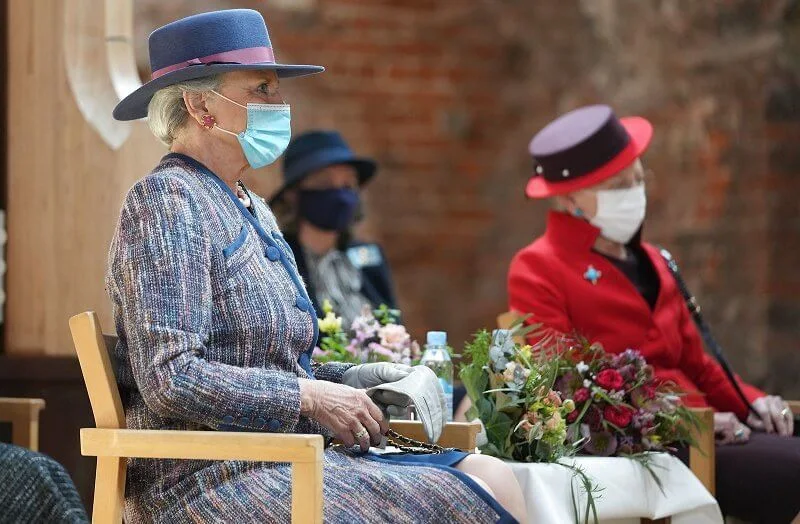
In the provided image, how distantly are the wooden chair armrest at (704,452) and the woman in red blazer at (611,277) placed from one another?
23cm

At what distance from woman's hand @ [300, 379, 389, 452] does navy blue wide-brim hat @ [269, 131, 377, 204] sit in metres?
3.51

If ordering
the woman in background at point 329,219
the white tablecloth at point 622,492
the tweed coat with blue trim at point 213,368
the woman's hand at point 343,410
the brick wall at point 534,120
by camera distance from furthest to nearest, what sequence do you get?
the brick wall at point 534,120, the woman in background at point 329,219, the white tablecloth at point 622,492, the woman's hand at point 343,410, the tweed coat with blue trim at point 213,368

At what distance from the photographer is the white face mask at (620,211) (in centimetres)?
516

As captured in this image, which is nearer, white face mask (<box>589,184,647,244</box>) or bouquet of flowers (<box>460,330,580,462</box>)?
bouquet of flowers (<box>460,330,580,462</box>)

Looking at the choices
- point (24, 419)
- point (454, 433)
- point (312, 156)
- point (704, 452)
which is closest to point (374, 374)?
point (454, 433)

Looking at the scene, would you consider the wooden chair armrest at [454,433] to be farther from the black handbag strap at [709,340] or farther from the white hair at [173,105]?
the black handbag strap at [709,340]

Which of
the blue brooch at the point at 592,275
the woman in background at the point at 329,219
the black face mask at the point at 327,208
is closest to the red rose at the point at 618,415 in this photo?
the blue brooch at the point at 592,275

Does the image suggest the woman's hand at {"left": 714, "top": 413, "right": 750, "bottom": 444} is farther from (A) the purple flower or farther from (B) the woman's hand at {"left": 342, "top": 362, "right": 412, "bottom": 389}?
(B) the woman's hand at {"left": 342, "top": 362, "right": 412, "bottom": 389}

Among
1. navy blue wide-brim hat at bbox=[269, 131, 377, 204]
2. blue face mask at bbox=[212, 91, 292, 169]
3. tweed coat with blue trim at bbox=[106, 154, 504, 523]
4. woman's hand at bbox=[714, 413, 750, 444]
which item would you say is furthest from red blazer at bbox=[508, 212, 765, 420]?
tweed coat with blue trim at bbox=[106, 154, 504, 523]

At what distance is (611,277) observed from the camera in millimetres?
5168

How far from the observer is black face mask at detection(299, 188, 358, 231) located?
6.59 meters

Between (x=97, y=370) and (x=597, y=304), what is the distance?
8.04 ft

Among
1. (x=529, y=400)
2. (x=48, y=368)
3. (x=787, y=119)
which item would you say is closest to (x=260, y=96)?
(x=529, y=400)

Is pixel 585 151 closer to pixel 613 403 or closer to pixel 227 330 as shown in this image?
pixel 613 403
